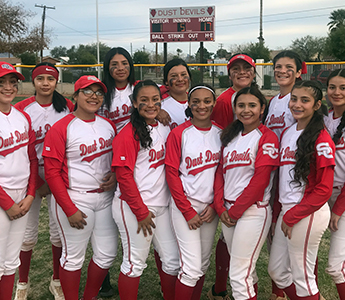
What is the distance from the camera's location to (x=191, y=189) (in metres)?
2.58

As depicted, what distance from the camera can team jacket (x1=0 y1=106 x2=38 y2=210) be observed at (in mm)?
2482

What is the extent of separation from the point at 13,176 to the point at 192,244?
1446mm

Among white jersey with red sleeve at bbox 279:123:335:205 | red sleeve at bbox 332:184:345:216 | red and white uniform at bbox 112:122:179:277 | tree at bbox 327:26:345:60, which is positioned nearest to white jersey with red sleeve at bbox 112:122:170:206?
red and white uniform at bbox 112:122:179:277

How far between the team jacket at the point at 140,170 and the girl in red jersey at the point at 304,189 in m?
0.92

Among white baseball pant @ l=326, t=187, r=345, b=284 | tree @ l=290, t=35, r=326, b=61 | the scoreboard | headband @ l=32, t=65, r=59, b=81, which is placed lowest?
white baseball pant @ l=326, t=187, r=345, b=284

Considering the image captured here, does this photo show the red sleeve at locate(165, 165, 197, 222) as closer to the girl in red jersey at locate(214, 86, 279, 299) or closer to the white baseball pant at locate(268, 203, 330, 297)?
the girl in red jersey at locate(214, 86, 279, 299)

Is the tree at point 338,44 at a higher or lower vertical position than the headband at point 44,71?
higher

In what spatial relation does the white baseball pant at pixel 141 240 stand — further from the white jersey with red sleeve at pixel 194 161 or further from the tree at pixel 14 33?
the tree at pixel 14 33

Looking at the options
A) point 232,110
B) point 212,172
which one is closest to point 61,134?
point 212,172

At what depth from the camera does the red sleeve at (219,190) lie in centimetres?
253

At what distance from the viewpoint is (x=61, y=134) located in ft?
8.42

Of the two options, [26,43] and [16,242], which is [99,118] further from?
[26,43]

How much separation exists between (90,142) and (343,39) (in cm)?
3260

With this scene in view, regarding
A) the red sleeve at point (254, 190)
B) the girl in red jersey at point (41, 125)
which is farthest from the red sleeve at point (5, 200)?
the red sleeve at point (254, 190)
